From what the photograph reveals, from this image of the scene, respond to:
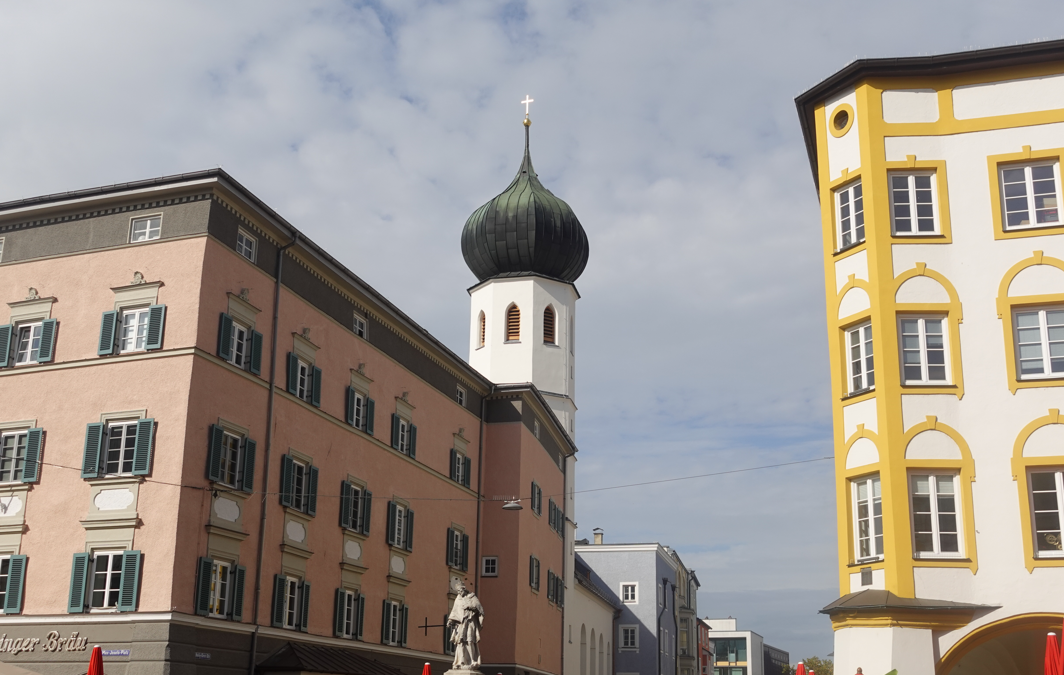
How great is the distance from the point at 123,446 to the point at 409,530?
1354 centimetres

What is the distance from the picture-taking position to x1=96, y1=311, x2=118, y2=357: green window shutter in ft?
92.4

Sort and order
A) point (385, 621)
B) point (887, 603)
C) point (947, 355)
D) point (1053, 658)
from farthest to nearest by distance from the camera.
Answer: point (385, 621)
point (947, 355)
point (887, 603)
point (1053, 658)

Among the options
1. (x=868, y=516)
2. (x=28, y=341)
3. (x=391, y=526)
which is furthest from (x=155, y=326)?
(x=868, y=516)

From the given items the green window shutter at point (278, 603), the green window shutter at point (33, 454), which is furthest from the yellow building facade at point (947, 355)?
the green window shutter at point (33, 454)

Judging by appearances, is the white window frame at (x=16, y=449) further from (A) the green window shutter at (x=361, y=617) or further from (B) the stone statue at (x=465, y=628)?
(B) the stone statue at (x=465, y=628)

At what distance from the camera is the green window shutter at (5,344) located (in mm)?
29250

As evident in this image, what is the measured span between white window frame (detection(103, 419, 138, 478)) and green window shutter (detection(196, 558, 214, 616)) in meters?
2.72

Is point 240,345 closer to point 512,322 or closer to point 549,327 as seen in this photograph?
point 512,322

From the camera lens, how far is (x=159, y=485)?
26406 millimetres

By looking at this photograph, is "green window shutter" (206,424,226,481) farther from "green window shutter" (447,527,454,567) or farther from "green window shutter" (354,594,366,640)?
"green window shutter" (447,527,454,567)

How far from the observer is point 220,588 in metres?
27.5

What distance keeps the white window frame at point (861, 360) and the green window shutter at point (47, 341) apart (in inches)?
760

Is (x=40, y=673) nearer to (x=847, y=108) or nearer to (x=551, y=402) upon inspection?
(x=847, y=108)

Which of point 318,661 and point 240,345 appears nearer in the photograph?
point 240,345
